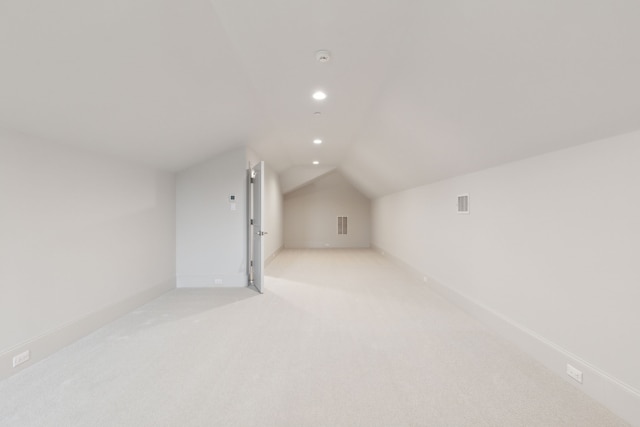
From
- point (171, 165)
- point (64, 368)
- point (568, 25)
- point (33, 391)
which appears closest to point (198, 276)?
point (171, 165)

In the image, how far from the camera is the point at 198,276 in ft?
16.2

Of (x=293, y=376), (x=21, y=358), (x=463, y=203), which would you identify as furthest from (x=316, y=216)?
(x=21, y=358)

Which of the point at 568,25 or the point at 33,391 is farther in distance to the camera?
the point at 33,391

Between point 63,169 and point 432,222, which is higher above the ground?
point 63,169

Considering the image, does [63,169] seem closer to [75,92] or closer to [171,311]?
[75,92]

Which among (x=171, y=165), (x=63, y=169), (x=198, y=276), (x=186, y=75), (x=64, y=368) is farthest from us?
(x=198, y=276)

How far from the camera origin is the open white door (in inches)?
183

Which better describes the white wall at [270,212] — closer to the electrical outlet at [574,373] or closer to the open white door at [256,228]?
the open white door at [256,228]

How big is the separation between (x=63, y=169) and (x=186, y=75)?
1.44 metres

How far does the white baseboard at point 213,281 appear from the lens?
194 inches

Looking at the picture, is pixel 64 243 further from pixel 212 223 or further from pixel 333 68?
pixel 333 68

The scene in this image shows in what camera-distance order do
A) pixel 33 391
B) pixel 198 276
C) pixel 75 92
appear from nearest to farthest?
pixel 33 391
pixel 75 92
pixel 198 276

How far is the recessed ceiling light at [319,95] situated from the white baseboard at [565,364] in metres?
2.88

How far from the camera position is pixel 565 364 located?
2180mm
